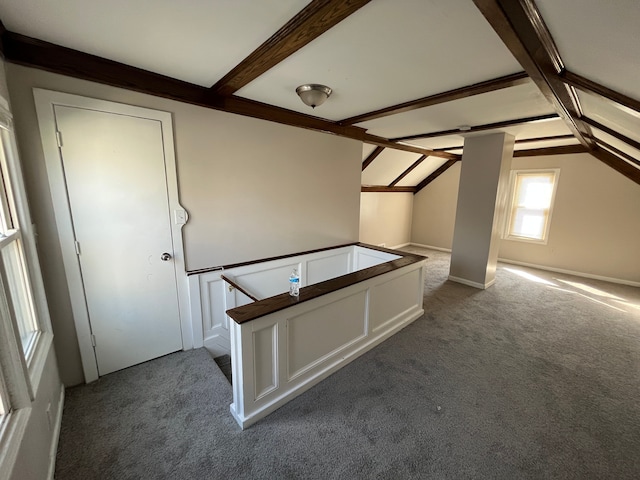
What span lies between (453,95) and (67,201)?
2.98 meters

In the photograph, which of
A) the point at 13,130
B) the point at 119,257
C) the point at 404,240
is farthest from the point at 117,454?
the point at 404,240

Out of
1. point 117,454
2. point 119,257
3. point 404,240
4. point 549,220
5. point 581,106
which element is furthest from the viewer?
point 404,240

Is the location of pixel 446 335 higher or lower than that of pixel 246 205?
lower

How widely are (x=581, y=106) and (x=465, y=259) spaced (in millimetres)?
2458

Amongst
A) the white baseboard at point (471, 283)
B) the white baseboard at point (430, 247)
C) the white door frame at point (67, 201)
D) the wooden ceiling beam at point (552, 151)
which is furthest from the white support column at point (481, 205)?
the white door frame at point (67, 201)

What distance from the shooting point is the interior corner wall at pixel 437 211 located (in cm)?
625

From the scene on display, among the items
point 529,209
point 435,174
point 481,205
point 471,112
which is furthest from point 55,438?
point 435,174

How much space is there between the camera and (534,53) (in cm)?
134

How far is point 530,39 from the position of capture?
1230 mm

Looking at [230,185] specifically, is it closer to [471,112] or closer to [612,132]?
[471,112]

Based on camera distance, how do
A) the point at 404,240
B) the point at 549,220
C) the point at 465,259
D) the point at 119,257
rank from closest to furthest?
the point at 119,257, the point at 465,259, the point at 549,220, the point at 404,240

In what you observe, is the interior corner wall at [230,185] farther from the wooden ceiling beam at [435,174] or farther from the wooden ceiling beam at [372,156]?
the wooden ceiling beam at [435,174]

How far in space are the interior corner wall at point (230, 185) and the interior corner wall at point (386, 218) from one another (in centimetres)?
201

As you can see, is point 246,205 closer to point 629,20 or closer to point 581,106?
point 629,20
